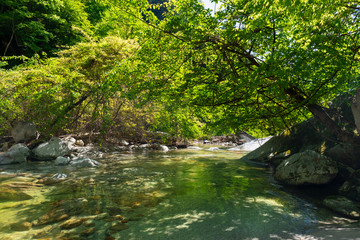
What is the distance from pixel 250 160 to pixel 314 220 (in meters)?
5.91

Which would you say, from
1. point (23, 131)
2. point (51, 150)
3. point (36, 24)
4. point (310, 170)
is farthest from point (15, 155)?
point (36, 24)

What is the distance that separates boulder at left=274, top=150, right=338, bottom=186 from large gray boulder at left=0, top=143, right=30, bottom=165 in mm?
9181

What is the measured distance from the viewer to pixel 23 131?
908 centimetres

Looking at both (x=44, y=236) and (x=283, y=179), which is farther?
(x=283, y=179)

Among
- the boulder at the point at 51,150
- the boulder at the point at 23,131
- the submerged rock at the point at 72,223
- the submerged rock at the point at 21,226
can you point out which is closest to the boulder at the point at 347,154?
the submerged rock at the point at 72,223

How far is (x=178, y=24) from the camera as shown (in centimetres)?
405

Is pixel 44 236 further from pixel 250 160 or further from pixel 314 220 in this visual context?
pixel 250 160

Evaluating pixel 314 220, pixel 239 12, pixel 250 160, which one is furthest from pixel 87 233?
pixel 250 160

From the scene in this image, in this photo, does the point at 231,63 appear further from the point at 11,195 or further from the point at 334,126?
the point at 11,195

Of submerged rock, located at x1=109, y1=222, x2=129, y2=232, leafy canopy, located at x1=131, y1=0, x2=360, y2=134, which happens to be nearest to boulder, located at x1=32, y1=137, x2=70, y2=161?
leafy canopy, located at x1=131, y1=0, x2=360, y2=134

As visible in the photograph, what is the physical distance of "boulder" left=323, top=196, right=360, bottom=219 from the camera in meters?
3.34

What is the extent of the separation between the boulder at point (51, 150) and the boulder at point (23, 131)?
92cm

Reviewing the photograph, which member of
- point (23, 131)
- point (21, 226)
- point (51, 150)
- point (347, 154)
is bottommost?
point (21, 226)

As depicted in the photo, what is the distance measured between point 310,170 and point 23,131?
10.8 meters
